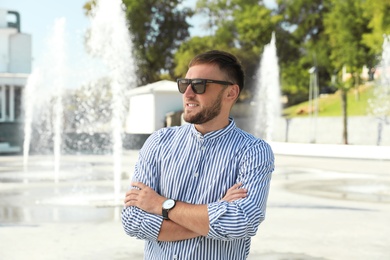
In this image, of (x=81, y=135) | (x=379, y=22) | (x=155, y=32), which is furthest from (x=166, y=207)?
(x=155, y=32)

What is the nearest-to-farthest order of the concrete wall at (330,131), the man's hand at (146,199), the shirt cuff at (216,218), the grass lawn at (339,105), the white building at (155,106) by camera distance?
the shirt cuff at (216,218)
the man's hand at (146,199)
the concrete wall at (330,131)
the white building at (155,106)
the grass lawn at (339,105)

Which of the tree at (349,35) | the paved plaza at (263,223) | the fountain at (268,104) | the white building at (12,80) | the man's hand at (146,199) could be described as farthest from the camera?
the tree at (349,35)

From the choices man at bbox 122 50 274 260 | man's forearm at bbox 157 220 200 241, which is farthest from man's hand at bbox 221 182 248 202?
man's forearm at bbox 157 220 200 241

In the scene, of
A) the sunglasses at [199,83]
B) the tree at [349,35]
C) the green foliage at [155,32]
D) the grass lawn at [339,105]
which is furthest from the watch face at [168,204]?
the green foliage at [155,32]

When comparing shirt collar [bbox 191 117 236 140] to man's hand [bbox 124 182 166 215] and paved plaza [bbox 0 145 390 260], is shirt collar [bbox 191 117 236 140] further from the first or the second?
paved plaza [bbox 0 145 390 260]

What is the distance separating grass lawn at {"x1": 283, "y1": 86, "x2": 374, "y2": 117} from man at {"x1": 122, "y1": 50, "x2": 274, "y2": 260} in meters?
41.6

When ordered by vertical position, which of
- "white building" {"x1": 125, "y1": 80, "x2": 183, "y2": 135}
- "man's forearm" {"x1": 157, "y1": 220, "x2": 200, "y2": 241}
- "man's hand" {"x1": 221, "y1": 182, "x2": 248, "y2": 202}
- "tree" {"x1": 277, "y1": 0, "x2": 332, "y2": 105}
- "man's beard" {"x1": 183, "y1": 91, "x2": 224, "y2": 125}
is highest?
"tree" {"x1": 277, "y1": 0, "x2": 332, "y2": 105}

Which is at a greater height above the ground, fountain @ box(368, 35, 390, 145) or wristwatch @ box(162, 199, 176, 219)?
fountain @ box(368, 35, 390, 145)

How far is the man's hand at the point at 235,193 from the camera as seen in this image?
2.51 metres

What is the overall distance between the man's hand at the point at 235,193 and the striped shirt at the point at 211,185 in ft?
0.06

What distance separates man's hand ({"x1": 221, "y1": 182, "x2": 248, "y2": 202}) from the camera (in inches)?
98.7

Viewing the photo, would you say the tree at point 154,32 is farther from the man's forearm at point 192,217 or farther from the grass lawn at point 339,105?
the man's forearm at point 192,217

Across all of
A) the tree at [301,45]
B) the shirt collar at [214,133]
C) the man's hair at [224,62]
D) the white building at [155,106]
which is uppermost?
the tree at [301,45]

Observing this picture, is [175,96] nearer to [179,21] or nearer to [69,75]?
[69,75]
